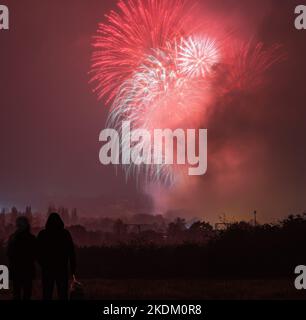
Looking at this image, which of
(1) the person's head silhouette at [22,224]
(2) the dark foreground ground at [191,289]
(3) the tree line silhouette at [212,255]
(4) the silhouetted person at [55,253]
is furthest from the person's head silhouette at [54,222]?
(3) the tree line silhouette at [212,255]

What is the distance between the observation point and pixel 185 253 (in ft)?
106

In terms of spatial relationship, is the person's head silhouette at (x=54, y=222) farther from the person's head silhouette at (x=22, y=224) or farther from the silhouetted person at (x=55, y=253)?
the person's head silhouette at (x=22, y=224)

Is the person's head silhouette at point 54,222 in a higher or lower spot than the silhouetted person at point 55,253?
higher

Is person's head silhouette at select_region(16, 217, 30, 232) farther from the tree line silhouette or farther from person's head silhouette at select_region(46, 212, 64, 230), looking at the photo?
the tree line silhouette

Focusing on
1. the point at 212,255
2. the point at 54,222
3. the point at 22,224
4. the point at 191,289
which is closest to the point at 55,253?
the point at 54,222

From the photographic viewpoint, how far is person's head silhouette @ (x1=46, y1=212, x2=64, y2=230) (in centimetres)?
1341

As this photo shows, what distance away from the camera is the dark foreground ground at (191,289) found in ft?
68.5

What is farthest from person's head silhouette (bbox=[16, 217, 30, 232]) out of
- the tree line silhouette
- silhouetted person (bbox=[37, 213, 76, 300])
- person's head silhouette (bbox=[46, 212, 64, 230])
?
the tree line silhouette

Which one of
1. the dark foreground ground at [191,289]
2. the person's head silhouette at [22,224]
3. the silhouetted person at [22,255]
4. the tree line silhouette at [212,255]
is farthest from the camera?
the tree line silhouette at [212,255]

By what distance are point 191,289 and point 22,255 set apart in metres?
10.3

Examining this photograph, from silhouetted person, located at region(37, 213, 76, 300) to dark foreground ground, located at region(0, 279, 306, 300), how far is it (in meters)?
6.75

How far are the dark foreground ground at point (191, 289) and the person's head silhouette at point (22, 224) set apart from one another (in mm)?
7383
